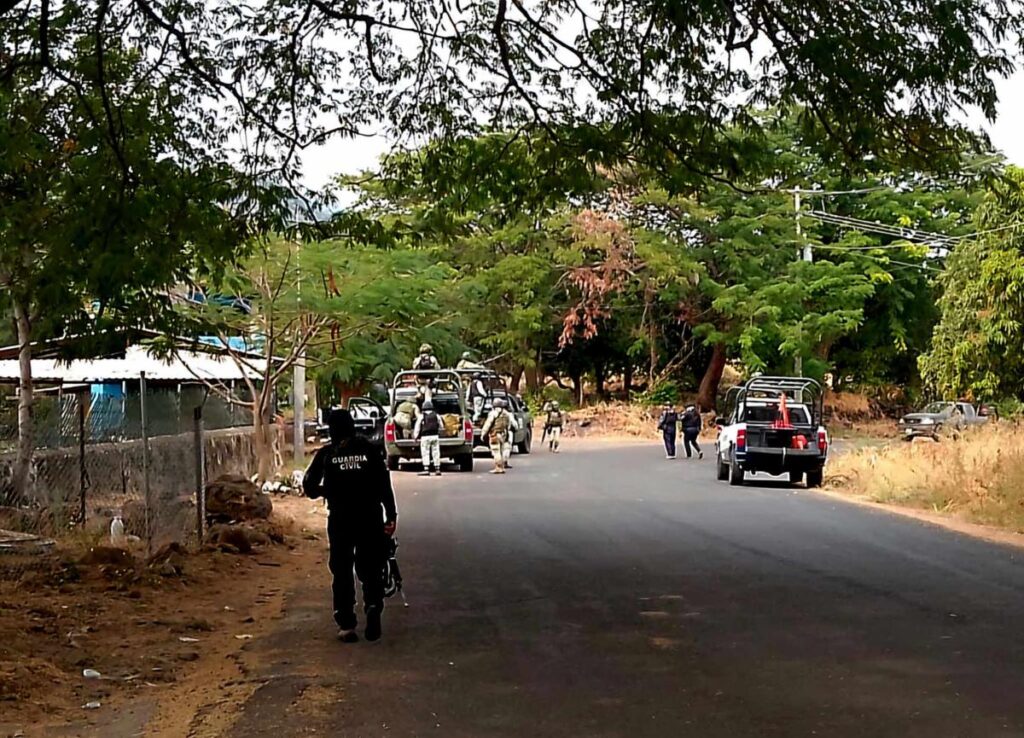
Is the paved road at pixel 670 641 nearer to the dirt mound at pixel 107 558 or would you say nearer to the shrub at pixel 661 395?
the dirt mound at pixel 107 558

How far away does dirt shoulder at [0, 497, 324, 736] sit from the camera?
24.4ft

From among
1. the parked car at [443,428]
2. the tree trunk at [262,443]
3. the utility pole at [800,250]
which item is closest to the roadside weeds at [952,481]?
the parked car at [443,428]

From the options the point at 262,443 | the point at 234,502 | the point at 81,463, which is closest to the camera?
the point at 81,463

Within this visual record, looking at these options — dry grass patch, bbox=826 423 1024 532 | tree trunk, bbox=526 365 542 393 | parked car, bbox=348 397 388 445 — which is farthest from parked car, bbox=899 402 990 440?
tree trunk, bbox=526 365 542 393

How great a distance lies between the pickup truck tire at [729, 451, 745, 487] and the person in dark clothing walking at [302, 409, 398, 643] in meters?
16.6

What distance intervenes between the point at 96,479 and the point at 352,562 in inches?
321

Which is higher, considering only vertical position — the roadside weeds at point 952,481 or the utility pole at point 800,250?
the utility pole at point 800,250

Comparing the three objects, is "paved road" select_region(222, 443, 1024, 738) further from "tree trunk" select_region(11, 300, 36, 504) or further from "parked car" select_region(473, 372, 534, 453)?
"parked car" select_region(473, 372, 534, 453)

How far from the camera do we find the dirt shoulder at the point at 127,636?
24.4 ft

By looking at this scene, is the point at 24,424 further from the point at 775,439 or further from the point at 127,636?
the point at 775,439

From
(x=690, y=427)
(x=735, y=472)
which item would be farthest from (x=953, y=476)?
(x=690, y=427)

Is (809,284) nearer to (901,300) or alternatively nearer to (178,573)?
(901,300)

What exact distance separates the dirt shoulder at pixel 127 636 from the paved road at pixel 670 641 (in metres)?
0.47

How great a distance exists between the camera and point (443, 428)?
3072cm
